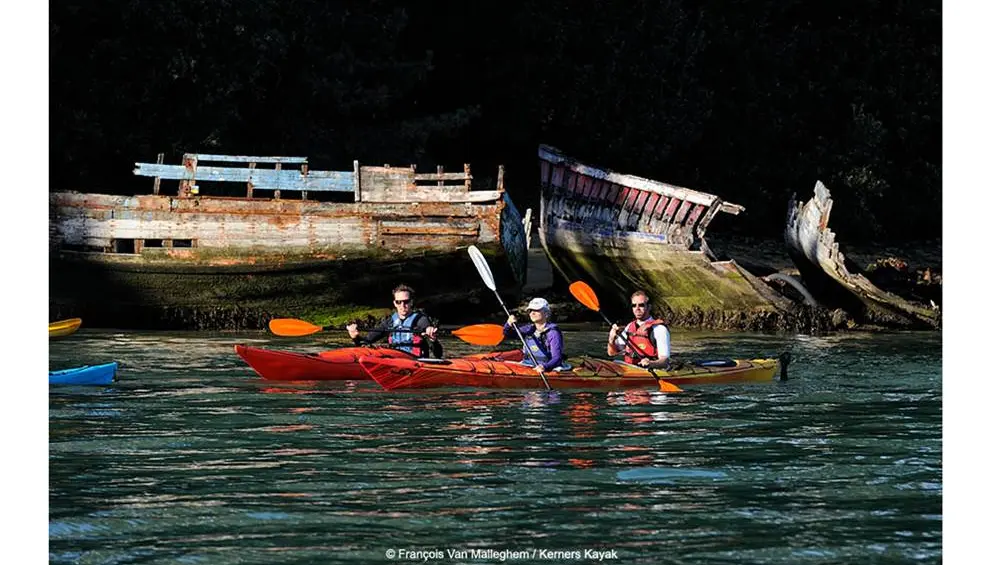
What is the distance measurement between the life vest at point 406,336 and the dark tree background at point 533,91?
1189cm

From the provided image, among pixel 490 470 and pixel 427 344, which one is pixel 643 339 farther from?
pixel 490 470

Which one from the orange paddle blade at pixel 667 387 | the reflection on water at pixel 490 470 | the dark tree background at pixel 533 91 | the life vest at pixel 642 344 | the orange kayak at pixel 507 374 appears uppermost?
the dark tree background at pixel 533 91

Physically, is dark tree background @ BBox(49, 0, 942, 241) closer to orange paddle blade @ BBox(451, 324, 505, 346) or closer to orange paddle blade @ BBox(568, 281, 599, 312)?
orange paddle blade @ BBox(568, 281, 599, 312)

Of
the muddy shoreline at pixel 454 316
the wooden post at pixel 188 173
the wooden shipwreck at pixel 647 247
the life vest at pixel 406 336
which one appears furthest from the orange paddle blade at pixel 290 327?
the wooden shipwreck at pixel 647 247

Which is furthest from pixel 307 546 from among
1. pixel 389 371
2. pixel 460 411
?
pixel 389 371

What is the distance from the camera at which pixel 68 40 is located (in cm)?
2884

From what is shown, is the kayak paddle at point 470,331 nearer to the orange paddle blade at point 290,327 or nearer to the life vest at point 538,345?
the orange paddle blade at point 290,327

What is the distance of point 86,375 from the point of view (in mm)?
17109

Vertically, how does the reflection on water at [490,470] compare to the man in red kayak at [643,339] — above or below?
below

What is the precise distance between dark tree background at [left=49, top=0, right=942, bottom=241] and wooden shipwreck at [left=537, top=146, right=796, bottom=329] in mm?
4658

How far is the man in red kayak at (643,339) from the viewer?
688 inches

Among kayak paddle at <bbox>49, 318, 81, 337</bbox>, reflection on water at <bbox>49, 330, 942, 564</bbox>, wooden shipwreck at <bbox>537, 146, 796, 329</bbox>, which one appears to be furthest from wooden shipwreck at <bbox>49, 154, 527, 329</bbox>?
reflection on water at <bbox>49, 330, 942, 564</bbox>

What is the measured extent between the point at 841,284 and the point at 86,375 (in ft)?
40.3

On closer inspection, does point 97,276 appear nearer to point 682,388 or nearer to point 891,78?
point 682,388
